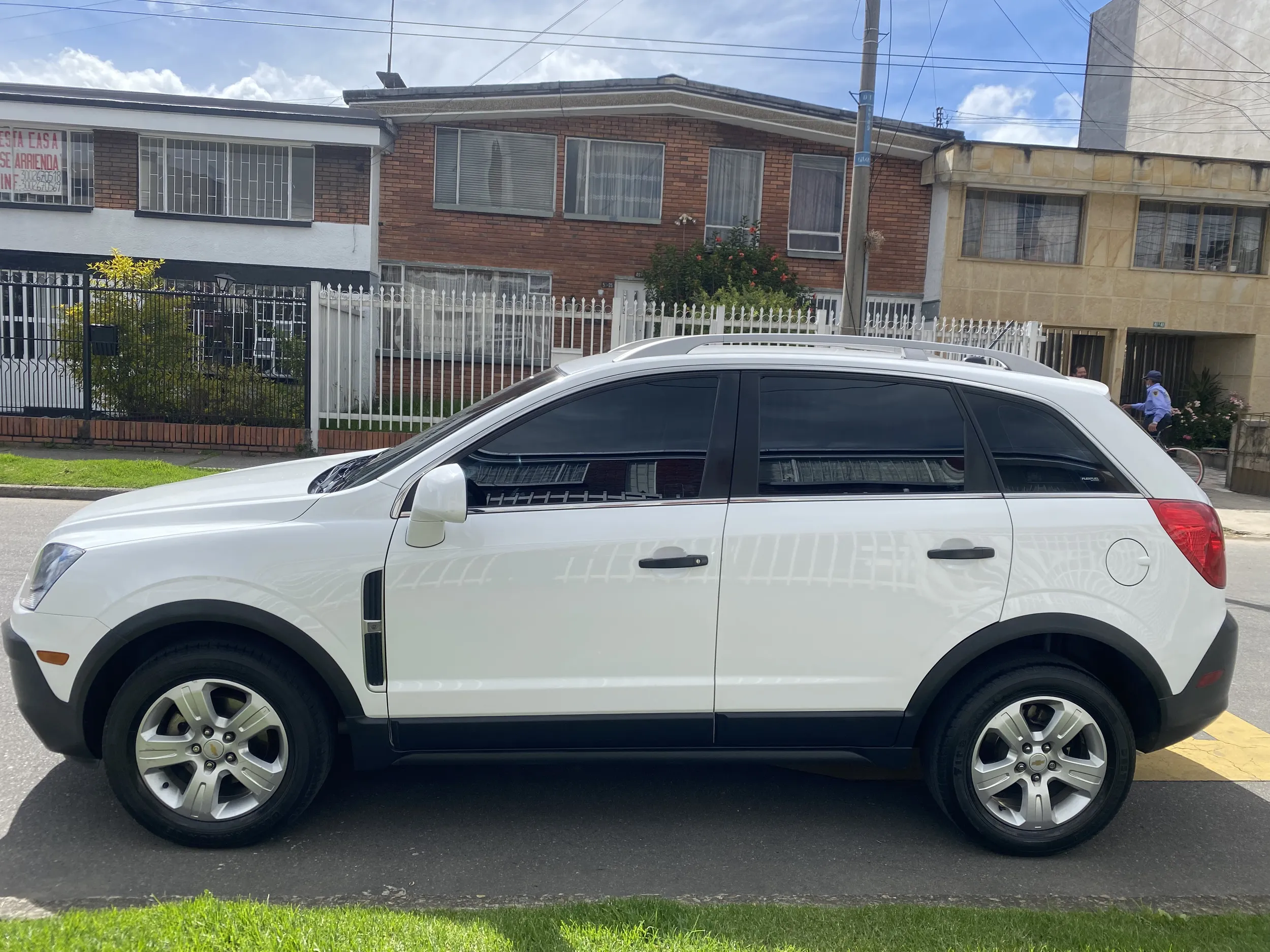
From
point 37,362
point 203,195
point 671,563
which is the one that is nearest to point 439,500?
point 671,563

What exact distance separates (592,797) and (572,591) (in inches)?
44.2

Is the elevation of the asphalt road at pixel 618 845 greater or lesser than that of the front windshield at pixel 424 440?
lesser

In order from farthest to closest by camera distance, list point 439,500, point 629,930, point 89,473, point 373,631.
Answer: point 89,473
point 373,631
point 439,500
point 629,930

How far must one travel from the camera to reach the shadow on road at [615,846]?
333 cm

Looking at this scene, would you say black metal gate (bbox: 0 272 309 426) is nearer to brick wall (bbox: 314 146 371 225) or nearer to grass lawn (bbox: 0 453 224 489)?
grass lawn (bbox: 0 453 224 489)

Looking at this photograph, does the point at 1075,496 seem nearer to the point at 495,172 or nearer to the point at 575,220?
the point at 575,220

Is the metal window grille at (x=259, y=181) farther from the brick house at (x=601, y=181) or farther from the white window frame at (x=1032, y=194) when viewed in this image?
the white window frame at (x=1032, y=194)

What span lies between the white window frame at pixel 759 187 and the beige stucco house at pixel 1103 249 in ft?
10.6

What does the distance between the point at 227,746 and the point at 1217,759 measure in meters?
4.35

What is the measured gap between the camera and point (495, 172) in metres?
18.9

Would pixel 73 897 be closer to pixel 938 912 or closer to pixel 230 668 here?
pixel 230 668

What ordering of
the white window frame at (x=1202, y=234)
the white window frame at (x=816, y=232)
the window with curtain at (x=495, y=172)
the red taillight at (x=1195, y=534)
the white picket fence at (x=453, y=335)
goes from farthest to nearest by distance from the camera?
the white window frame at (x=1202, y=234)
the white window frame at (x=816, y=232)
the window with curtain at (x=495, y=172)
the white picket fence at (x=453, y=335)
the red taillight at (x=1195, y=534)

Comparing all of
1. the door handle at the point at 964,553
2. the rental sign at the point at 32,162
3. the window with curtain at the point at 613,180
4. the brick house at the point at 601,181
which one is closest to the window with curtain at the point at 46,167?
the rental sign at the point at 32,162

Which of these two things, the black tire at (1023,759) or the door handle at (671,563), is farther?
the black tire at (1023,759)
